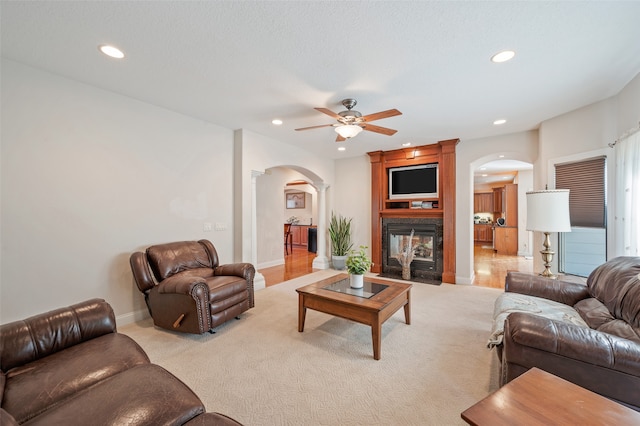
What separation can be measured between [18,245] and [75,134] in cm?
120

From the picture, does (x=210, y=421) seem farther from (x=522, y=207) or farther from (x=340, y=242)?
(x=522, y=207)

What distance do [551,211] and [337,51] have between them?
2682 millimetres

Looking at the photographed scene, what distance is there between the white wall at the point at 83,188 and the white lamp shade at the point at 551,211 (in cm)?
428

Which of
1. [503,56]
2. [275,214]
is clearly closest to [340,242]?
[275,214]

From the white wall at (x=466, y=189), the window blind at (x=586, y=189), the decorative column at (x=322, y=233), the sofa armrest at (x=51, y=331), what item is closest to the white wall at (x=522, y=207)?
the white wall at (x=466, y=189)

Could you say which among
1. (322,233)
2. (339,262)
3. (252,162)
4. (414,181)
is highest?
(252,162)

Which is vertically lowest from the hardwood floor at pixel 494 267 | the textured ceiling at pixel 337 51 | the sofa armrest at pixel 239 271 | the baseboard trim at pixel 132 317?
the hardwood floor at pixel 494 267

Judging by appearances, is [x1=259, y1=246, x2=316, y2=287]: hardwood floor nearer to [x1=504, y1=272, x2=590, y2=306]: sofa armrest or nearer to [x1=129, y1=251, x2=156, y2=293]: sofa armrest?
[x1=129, y1=251, x2=156, y2=293]: sofa armrest

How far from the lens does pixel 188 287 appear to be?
2.63 metres

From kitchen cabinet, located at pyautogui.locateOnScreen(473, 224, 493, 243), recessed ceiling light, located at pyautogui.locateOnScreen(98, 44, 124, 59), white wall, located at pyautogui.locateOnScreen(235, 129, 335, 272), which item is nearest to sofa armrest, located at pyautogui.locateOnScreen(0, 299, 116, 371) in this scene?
recessed ceiling light, located at pyautogui.locateOnScreen(98, 44, 124, 59)

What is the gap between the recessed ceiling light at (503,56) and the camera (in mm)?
2184

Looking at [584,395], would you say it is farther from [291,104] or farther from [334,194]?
[334,194]

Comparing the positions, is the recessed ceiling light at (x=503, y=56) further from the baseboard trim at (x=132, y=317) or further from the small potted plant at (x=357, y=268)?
the baseboard trim at (x=132, y=317)

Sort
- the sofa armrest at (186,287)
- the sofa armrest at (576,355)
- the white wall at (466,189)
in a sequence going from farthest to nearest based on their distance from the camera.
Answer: the white wall at (466,189), the sofa armrest at (186,287), the sofa armrest at (576,355)
